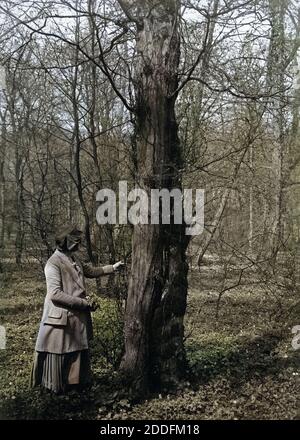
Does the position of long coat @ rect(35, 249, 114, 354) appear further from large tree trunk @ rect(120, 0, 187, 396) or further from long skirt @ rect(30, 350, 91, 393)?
large tree trunk @ rect(120, 0, 187, 396)

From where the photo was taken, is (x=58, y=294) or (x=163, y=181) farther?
(x=163, y=181)

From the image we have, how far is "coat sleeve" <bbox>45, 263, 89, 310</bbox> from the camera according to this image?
324cm

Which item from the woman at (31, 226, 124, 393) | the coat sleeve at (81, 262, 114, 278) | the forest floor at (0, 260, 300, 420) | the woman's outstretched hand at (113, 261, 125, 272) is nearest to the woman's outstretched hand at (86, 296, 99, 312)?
the woman at (31, 226, 124, 393)

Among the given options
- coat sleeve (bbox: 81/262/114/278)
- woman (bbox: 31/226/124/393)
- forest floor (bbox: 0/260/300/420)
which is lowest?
forest floor (bbox: 0/260/300/420)

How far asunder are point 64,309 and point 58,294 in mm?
119

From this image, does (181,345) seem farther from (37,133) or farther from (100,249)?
(37,133)

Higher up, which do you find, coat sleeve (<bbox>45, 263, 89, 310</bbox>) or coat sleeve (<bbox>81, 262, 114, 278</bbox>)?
coat sleeve (<bbox>81, 262, 114, 278</bbox>)

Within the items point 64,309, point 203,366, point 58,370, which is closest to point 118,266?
point 64,309

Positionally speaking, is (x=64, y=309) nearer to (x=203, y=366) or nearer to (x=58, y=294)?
(x=58, y=294)

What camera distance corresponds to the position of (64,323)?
3266mm

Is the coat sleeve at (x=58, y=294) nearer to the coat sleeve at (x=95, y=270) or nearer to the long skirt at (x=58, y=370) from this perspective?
the coat sleeve at (x=95, y=270)

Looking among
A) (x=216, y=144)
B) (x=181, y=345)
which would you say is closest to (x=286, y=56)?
(x=216, y=144)

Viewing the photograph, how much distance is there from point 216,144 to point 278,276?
2110mm

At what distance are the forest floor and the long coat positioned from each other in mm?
393
